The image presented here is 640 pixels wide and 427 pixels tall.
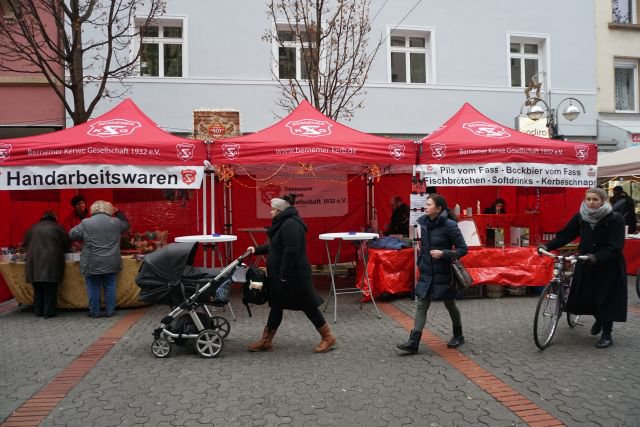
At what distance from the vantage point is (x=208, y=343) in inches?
205

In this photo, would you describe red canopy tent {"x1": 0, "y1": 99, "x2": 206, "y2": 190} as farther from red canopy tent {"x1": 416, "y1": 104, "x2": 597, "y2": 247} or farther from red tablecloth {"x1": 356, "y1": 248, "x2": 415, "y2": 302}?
red canopy tent {"x1": 416, "y1": 104, "x2": 597, "y2": 247}

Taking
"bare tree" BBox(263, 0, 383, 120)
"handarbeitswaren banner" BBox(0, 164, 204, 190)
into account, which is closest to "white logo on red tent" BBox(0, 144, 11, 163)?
"handarbeitswaren banner" BBox(0, 164, 204, 190)

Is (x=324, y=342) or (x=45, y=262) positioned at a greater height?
(x=45, y=262)

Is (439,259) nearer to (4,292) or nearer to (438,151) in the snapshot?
(438,151)

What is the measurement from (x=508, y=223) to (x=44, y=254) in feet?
23.0

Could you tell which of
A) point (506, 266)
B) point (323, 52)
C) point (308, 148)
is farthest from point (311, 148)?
point (323, 52)

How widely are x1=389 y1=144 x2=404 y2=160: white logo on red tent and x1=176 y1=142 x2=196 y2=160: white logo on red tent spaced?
2813 millimetres

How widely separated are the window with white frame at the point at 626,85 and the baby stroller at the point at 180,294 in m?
16.7

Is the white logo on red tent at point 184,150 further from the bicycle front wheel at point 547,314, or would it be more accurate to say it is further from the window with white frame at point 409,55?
the window with white frame at point 409,55

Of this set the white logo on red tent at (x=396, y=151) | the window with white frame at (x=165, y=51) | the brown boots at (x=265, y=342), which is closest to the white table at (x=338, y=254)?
the white logo on red tent at (x=396, y=151)

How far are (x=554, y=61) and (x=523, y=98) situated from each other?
5.20ft

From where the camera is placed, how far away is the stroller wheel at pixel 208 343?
206 inches

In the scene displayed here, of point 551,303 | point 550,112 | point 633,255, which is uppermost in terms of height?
point 550,112

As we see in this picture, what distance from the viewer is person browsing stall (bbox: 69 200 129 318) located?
22.9ft
